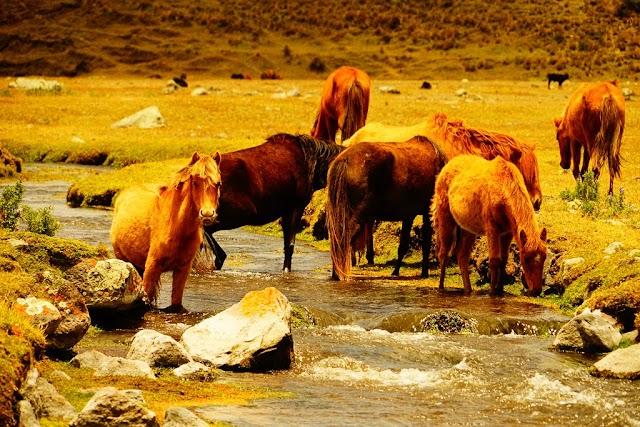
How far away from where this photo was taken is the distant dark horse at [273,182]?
15.5 metres

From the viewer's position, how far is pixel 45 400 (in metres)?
7.40

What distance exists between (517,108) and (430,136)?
19.8 meters

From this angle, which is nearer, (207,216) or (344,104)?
(207,216)

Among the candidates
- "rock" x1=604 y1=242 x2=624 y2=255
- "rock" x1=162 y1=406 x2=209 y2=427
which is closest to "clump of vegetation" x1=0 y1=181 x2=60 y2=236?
"rock" x1=604 y1=242 x2=624 y2=255

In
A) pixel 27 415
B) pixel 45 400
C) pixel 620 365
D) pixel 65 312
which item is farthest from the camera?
pixel 620 365

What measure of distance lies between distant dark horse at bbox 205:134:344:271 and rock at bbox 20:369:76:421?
775cm

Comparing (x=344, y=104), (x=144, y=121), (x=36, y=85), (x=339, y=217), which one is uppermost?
(x=344, y=104)

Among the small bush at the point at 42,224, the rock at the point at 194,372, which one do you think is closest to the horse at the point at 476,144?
the small bush at the point at 42,224

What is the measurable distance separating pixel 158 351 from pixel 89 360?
1.94 ft

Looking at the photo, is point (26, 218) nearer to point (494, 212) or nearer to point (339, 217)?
point (339, 217)

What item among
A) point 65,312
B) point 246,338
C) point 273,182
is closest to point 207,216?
point 246,338

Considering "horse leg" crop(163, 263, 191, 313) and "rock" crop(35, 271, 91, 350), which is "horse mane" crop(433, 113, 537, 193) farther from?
"rock" crop(35, 271, 91, 350)

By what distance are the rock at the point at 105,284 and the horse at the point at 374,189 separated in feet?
14.7

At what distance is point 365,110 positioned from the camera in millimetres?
22938
